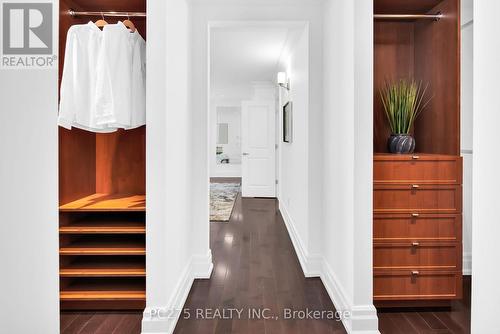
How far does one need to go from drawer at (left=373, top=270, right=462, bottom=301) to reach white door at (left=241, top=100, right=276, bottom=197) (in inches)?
205

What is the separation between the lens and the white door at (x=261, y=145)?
25.0 feet

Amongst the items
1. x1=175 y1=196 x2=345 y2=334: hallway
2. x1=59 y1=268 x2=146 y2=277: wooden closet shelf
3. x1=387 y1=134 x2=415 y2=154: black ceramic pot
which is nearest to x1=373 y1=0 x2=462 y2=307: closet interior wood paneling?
x1=387 y1=134 x2=415 y2=154: black ceramic pot

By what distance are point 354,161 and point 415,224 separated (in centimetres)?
73

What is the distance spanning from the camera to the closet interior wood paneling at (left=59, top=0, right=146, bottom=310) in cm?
238

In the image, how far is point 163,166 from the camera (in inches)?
81.4

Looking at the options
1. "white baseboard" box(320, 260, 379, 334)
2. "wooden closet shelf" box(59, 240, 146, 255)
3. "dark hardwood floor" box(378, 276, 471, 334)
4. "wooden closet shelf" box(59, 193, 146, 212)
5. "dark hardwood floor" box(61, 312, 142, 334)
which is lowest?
"dark hardwood floor" box(378, 276, 471, 334)

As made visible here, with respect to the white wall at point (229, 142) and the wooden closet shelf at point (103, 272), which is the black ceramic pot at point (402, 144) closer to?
the wooden closet shelf at point (103, 272)

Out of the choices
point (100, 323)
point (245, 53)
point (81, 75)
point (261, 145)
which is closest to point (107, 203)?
point (100, 323)

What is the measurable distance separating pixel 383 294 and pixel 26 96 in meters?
2.48

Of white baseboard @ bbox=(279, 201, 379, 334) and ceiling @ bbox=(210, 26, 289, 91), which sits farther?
ceiling @ bbox=(210, 26, 289, 91)

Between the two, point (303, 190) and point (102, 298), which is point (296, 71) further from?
point (102, 298)

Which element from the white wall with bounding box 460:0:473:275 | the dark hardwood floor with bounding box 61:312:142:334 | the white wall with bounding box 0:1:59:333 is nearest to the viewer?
the white wall with bounding box 0:1:59:333

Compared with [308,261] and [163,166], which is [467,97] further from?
[163,166]

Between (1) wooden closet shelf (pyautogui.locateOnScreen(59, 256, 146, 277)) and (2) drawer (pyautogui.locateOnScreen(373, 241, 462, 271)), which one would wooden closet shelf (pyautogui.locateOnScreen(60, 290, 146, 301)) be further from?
(2) drawer (pyautogui.locateOnScreen(373, 241, 462, 271))
